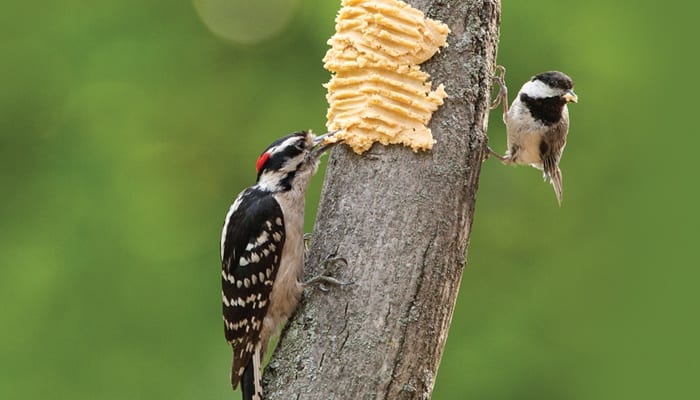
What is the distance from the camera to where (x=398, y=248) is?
11.8 ft

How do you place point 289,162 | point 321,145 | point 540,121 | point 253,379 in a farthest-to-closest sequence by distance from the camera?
point 540,121 → point 289,162 → point 321,145 → point 253,379

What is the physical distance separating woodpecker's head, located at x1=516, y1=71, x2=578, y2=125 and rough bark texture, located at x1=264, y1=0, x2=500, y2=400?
1107 mm

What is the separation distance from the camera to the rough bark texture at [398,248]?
11.5 feet

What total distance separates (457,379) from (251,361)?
3464 millimetres

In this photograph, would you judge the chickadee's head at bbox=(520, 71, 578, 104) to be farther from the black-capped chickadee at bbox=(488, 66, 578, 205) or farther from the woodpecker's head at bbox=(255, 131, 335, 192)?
the woodpecker's head at bbox=(255, 131, 335, 192)

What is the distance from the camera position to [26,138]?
7566mm

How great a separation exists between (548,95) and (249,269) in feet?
6.06

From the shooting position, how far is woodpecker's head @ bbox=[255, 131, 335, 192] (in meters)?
4.08

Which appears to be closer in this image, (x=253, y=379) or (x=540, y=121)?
(x=253, y=379)

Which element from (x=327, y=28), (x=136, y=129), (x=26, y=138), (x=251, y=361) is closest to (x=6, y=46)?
(x=26, y=138)

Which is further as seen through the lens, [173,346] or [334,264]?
[173,346]

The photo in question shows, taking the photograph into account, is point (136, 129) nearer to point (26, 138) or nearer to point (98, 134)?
point (98, 134)

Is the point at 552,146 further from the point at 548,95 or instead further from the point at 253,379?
the point at 253,379

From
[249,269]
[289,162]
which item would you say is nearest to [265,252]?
[249,269]
